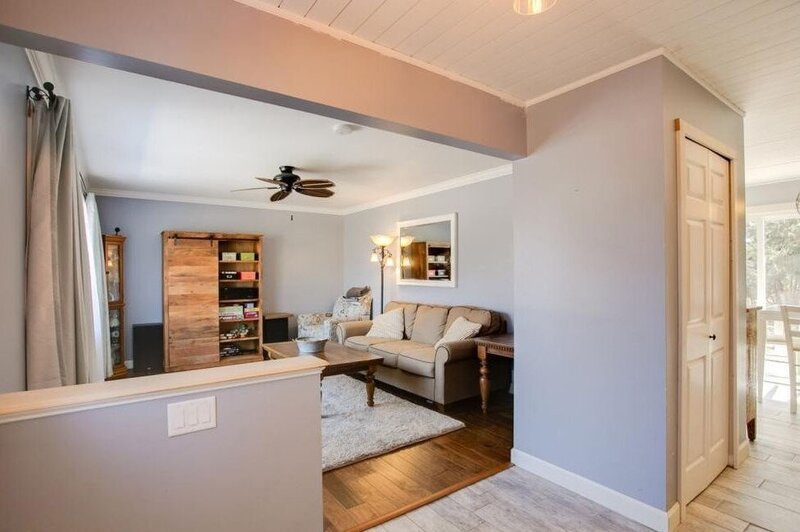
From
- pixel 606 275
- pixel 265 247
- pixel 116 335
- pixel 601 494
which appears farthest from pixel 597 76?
pixel 116 335

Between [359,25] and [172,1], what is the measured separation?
0.72m

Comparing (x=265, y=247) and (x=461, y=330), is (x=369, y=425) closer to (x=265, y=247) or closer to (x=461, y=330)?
(x=461, y=330)

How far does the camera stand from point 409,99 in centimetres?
200

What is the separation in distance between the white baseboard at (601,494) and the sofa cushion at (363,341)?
93.5 inches

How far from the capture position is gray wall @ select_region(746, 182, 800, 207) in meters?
4.59

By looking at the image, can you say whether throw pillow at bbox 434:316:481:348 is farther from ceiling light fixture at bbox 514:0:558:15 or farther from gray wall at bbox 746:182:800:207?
gray wall at bbox 746:182:800:207

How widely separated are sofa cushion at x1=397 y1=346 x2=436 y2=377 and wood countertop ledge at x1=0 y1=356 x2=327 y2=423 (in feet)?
7.61

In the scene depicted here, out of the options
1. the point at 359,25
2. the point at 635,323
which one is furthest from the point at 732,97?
the point at 359,25

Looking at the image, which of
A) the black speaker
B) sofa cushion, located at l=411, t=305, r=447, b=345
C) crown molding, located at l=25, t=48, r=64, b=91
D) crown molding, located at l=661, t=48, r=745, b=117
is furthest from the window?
the black speaker

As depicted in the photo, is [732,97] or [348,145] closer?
[732,97]

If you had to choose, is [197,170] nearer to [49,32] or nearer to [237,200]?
[237,200]

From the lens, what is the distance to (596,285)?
2229 mm

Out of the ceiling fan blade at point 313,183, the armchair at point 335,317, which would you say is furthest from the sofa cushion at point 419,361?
the ceiling fan blade at point 313,183

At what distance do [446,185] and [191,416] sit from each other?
4.20m
